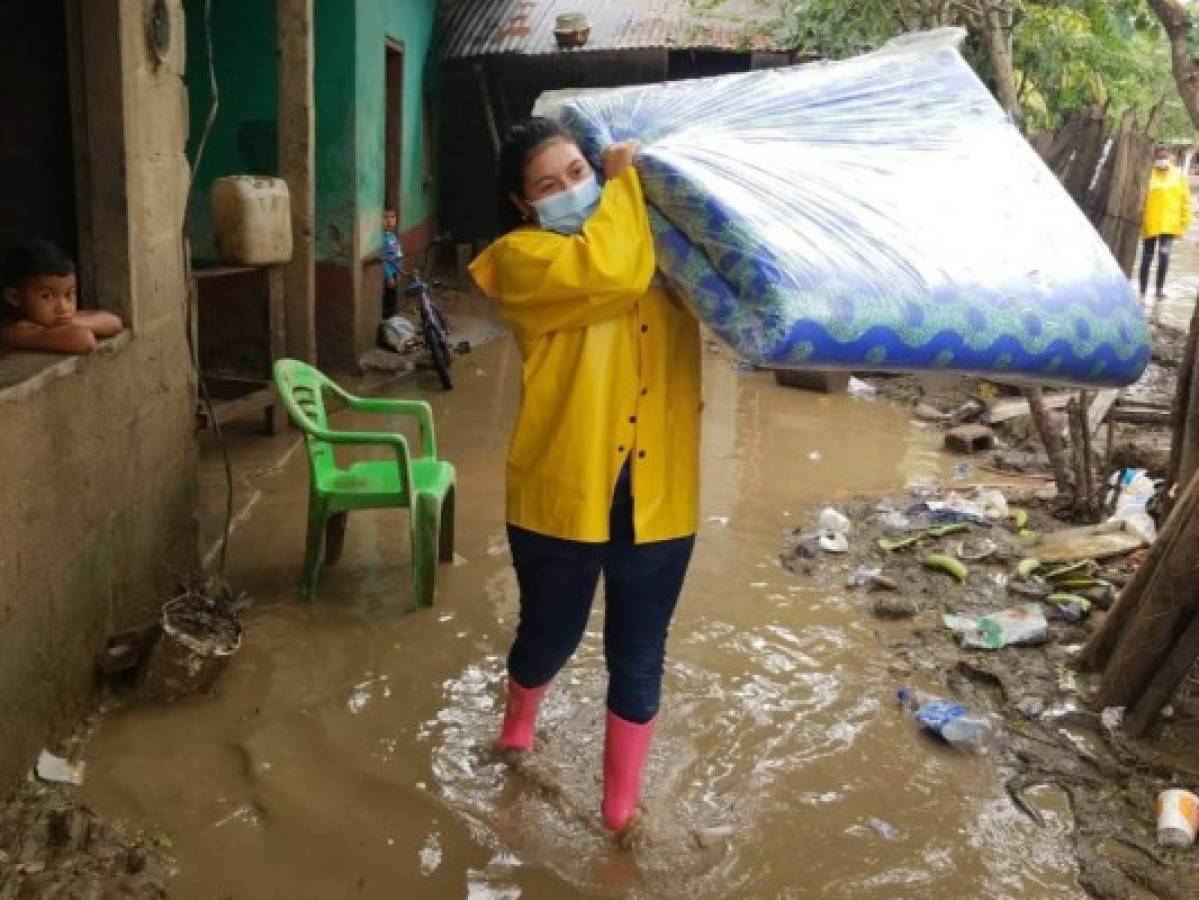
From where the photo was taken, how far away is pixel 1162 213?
38.6ft

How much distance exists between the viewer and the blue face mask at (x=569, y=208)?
2.26 m

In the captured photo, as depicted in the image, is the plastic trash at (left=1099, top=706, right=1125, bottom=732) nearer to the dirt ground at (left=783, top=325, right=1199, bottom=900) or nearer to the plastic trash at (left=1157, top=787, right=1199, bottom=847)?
the dirt ground at (left=783, top=325, right=1199, bottom=900)

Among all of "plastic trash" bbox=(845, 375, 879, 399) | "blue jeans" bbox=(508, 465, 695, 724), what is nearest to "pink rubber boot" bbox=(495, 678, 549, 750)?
"blue jeans" bbox=(508, 465, 695, 724)

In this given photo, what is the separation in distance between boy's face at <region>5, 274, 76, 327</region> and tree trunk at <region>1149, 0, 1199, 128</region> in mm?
3638

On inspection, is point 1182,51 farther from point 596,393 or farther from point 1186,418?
point 596,393

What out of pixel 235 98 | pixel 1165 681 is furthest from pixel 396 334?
pixel 1165 681

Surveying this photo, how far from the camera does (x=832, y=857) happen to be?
2775 millimetres

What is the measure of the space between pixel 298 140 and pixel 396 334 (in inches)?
88.0

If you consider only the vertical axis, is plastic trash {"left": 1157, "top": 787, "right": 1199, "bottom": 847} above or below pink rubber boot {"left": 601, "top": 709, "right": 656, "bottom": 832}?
below

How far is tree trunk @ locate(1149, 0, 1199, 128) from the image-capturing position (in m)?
3.77

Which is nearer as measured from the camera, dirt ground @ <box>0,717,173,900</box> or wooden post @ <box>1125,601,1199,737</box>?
dirt ground @ <box>0,717,173,900</box>

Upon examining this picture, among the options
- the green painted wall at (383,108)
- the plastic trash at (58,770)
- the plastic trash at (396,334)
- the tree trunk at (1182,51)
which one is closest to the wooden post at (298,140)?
the green painted wall at (383,108)

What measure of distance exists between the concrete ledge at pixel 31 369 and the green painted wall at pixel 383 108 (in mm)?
5091

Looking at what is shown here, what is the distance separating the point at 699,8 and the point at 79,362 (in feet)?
31.3
